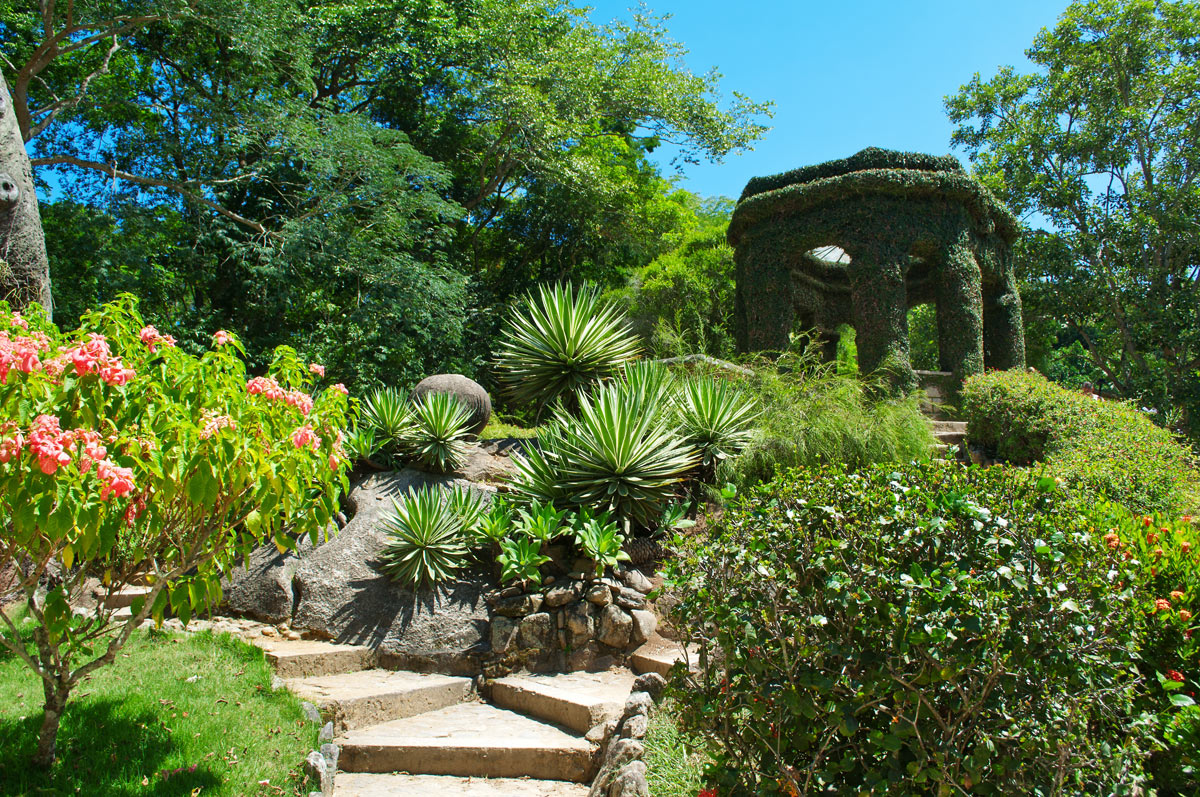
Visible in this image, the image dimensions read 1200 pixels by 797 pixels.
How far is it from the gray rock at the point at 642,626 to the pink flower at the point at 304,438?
10.4 ft

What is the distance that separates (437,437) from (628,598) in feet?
10.3

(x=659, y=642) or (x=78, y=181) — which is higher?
(x=78, y=181)

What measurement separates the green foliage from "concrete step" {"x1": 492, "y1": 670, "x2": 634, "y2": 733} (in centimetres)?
85

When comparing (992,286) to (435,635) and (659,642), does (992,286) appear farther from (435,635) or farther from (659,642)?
(435,635)

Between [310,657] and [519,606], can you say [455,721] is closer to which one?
[519,606]

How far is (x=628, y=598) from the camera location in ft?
19.4

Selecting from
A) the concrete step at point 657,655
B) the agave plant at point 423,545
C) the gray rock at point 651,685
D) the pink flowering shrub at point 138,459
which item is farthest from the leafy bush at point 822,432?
the pink flowering shrub at point 138,459

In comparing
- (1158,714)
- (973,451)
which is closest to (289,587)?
(1158,714)

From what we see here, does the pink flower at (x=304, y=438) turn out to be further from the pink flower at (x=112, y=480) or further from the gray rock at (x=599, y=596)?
the gray rock at (x=599, y=596)

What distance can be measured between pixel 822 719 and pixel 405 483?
601 centimetres

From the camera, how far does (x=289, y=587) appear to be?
6473 mm

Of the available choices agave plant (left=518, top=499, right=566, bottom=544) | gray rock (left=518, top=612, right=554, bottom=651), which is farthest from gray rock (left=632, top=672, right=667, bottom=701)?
agave plant (left=518, top=499, right=566, bottom=544)

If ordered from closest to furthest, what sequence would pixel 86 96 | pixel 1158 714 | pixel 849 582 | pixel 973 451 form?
1. pixel 849 582
2. pixel 1158 714
3. pixel 973 451
4. pixel 86 96

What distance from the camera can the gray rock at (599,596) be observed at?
18.9 ft
